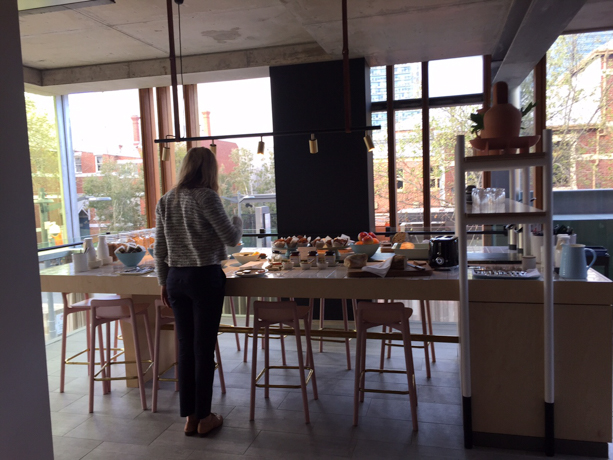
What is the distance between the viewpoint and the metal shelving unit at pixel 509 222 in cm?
249

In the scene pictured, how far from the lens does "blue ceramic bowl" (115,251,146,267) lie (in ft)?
11.9

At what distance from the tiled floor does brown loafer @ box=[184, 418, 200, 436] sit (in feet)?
0.13

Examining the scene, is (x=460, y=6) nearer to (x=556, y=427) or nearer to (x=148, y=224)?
(x=556, y=427)

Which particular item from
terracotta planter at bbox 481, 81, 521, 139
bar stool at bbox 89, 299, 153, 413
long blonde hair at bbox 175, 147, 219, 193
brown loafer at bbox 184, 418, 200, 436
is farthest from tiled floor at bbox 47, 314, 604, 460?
terracotta planter at bbox 481, 81, 521, 139

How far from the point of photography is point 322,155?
5.58 metres

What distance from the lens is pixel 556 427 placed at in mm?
2602

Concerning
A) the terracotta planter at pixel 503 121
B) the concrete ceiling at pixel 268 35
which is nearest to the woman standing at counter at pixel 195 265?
the terracotta planter at pixel 503 121

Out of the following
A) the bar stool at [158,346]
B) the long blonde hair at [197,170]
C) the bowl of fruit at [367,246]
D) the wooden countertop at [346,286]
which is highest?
the long blonde hair at [197,170]

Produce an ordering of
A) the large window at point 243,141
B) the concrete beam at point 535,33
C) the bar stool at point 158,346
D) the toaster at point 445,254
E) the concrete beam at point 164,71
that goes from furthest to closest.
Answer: the large window at point 243,141 < the concrete beam at point 164,71 < the concrete beam at point 535,33 < the bar stool at point 158,346 < the toaster at point 445,254

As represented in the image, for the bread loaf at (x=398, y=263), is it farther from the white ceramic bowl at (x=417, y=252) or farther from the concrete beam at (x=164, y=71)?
the concrete beam at (x=164, y=71)

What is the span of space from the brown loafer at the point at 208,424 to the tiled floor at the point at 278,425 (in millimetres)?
42

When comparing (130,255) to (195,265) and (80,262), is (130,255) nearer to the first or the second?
(80,262)

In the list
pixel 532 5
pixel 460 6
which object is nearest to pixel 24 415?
pixel 532 5

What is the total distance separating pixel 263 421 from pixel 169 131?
16.3ft
